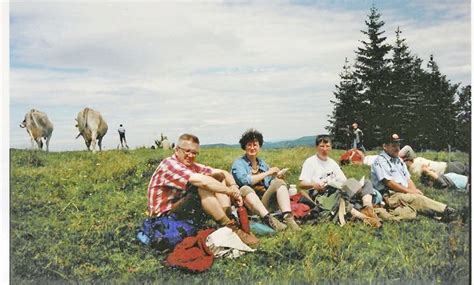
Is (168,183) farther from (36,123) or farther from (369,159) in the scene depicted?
(369,159)

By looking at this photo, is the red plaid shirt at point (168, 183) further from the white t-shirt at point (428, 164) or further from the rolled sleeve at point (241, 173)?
the white t-shirt at point (428, 164)

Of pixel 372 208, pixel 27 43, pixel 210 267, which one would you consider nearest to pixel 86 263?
pixel 210 267

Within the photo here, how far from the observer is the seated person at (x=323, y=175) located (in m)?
7.89

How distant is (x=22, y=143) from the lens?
25.4 feet

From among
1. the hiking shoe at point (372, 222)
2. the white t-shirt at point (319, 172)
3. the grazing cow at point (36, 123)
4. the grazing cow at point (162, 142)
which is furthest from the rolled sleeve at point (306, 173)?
the grazing cow at point (36, 123)

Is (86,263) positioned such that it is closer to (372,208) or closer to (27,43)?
(27,43)

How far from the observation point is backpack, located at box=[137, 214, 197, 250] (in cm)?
743

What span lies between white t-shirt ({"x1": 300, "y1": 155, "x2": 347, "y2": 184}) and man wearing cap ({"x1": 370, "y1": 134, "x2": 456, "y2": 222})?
0.48 m

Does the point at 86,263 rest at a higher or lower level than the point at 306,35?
lower

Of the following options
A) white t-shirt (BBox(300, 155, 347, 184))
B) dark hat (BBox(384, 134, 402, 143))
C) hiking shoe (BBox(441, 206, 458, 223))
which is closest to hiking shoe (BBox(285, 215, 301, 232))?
white t-shirt (BBox(300, 155, 347, 184))

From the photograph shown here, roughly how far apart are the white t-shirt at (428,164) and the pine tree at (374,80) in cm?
49

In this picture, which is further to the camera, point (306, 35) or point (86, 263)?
point (306, 35)

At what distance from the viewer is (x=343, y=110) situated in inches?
317

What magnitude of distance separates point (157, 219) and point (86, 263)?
871 millimetres
